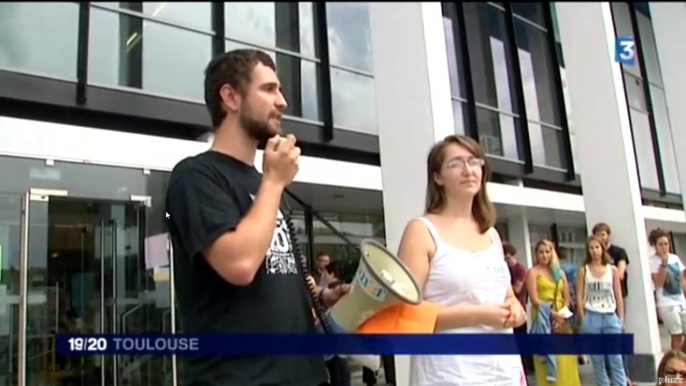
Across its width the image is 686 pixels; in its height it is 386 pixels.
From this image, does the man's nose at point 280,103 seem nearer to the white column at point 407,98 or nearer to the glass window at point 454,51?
the white column at point 407,98

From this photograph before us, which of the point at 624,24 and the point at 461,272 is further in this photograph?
the point at 624,24

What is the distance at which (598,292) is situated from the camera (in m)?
4.27

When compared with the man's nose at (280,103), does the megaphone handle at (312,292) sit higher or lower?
lower

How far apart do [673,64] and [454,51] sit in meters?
5.90

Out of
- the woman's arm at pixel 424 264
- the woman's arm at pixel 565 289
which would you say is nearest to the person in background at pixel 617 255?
the woman's arm at pixel 565 289

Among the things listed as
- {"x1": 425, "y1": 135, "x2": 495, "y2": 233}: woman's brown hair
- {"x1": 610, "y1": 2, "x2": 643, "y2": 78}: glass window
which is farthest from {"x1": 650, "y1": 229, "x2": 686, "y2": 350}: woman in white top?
{"x1": 425, "y1": 135, "x2": 495, "y2": 233}: woman's brown hair

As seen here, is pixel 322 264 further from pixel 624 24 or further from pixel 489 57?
pixel 489 57

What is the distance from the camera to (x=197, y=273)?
1.32 metres

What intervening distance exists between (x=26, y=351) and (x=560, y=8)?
15.7 feet

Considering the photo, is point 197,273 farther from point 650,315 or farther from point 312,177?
point 312,177

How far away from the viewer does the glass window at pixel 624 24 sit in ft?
14.7

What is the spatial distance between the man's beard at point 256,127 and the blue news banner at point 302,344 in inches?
18.4

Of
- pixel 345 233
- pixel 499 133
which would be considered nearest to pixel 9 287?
pixel 345 233

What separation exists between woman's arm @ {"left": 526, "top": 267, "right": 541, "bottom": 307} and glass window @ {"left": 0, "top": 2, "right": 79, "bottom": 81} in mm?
4483
